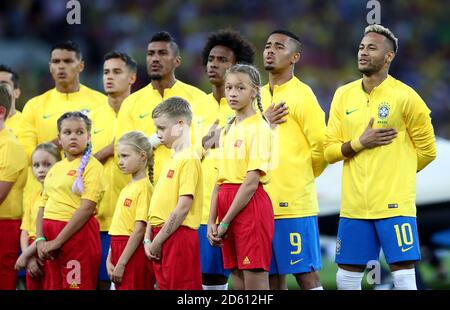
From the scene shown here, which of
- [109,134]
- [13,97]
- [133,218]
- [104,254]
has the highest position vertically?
[13,97]

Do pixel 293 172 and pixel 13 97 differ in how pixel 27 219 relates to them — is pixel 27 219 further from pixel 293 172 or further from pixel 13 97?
pixel 293 172

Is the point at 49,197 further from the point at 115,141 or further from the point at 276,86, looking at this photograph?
the point at 276,86

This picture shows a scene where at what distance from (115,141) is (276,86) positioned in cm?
138

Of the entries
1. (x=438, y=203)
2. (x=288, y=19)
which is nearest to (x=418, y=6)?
(x=288, y=19)

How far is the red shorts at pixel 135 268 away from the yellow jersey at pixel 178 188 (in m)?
0.37

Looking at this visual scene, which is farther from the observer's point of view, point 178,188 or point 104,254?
point 104,254

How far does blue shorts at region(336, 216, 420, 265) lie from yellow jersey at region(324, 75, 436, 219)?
0.06 metres

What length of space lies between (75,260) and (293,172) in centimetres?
158

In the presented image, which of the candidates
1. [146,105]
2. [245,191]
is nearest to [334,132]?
[245,191]

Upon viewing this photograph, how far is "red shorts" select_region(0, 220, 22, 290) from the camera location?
7.74 metres

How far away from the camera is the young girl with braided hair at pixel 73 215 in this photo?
711cm

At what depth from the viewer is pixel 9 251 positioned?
780 centimetres

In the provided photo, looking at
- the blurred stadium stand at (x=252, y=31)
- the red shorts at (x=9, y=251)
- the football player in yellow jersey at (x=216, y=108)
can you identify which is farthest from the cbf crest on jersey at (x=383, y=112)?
the blurred stadium stand at (x=252, y=31)

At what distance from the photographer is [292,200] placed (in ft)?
22.7
